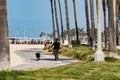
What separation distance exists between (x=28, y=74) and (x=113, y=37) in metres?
14.3

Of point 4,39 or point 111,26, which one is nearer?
point 4,39

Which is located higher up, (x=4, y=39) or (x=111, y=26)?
(x=111, y=26)

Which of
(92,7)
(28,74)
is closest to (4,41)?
(28,74)

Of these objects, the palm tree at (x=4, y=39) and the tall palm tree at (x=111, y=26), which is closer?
the palm tree at (x=4, y=39)

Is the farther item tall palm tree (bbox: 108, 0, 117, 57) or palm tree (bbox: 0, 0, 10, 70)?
tall palm tree (bbox: 108, 0, 117, 57)

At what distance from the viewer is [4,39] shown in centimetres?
1662

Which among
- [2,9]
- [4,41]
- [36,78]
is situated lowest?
[36,78]

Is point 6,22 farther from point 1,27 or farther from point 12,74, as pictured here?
point 12,74

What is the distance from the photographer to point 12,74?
1513cm

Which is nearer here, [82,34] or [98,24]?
[98,24]

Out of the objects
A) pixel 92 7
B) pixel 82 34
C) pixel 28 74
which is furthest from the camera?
pixel 82 34

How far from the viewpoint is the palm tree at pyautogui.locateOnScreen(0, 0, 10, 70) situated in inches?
651

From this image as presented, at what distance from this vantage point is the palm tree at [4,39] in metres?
16.5

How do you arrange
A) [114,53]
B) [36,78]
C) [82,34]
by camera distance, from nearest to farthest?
[36,78]
[114,53]
[82,34]
